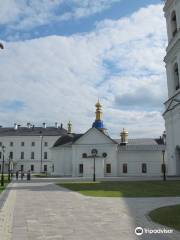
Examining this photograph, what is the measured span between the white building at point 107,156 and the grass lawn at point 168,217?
47.5 m

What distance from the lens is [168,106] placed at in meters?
38.2

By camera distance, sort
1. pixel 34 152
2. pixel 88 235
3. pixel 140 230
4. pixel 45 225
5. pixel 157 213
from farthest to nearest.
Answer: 1. pixel 34 152
2. pixel 157 213
3. pixel 45 225
4. pixel 140 230
5. pixel 88 235

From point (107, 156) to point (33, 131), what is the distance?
123ft

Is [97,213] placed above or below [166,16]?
below

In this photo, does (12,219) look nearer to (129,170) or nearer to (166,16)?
(166,16)

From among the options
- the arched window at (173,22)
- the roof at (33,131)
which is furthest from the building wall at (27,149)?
the arched window at (173,22)

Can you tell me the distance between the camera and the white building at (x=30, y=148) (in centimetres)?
8938

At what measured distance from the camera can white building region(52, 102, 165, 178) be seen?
61344 millimetres

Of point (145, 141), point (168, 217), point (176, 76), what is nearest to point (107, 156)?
point (145, 141)

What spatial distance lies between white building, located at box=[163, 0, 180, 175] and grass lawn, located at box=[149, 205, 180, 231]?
80.8 feet

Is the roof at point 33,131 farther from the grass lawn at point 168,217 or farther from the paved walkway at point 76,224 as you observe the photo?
the grass lawn at point 168,217

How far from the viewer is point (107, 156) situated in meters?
61.5

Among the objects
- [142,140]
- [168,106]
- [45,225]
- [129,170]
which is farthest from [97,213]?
[142,140]

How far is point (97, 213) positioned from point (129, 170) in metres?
52.2
